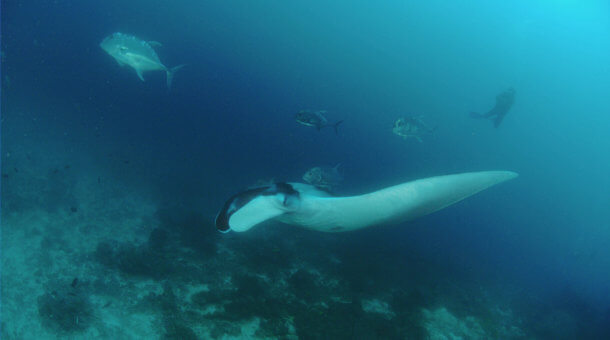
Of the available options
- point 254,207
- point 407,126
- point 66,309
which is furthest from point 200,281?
point 407,126

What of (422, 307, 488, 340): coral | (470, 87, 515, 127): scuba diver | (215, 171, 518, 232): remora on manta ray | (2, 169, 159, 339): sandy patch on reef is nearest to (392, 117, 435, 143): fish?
(422, 307, 488, 340): coral

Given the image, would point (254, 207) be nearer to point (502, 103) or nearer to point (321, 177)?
point (321, 177)

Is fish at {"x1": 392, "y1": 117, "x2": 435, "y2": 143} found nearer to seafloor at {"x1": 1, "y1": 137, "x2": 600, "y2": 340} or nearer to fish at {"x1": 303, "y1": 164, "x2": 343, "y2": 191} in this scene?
fish at {"x1": 303, "y1": 164, "x2": 343, "y2": 191}

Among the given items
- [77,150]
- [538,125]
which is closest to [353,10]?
[538,125]

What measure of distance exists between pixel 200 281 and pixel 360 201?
494cm

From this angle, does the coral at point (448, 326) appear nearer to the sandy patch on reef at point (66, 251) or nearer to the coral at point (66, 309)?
the sandy patch on reef at point (66, 251)

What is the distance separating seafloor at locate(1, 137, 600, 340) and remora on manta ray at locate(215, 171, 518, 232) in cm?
330

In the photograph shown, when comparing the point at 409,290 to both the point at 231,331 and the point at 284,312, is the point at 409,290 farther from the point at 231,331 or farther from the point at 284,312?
the point at 231,331

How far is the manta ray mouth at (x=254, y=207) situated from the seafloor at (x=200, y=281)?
3.30 m

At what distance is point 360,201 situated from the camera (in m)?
2.55

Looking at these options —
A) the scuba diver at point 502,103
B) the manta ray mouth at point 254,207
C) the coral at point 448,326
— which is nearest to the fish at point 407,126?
the coral at point 448,326

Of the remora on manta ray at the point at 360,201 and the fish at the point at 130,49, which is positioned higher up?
the fish at the point at 130,49

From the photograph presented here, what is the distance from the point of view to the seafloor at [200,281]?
16.8ft

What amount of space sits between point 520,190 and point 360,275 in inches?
1291
